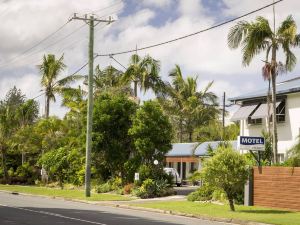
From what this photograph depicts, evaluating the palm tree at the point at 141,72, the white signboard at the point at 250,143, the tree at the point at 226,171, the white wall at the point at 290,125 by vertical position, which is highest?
the palm tree at the point at 141,72

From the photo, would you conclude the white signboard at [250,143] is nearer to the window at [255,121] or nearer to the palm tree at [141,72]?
the window at [255,121]

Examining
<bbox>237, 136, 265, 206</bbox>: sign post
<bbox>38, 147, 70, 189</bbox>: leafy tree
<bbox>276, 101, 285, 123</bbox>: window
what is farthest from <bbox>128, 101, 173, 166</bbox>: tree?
<bbox>237, 136, 265, 206</bbox>: sign post

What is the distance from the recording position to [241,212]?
2311 centimetres

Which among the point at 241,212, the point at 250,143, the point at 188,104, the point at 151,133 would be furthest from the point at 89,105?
the point at 188,104

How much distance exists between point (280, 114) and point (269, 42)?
5.04 metres

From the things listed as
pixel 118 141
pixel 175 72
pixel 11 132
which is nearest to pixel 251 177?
pixel 118 141

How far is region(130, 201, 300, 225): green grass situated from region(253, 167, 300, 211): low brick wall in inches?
29.8

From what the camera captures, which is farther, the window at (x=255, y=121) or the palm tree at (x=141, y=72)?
the palm tree at (x=141, y=72)

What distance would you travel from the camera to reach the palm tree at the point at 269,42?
102 feet

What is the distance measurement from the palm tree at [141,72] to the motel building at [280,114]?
A: 1456 centimetres

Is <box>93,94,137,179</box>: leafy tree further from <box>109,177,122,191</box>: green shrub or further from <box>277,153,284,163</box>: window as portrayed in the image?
<box>277,153,284,163</box>: window

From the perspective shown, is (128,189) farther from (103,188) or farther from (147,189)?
(103,188)

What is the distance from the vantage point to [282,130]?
115ft

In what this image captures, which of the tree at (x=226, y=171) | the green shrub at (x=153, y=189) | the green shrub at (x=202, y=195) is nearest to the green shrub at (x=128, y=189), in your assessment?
the green shrub at (x=153, y=189)
